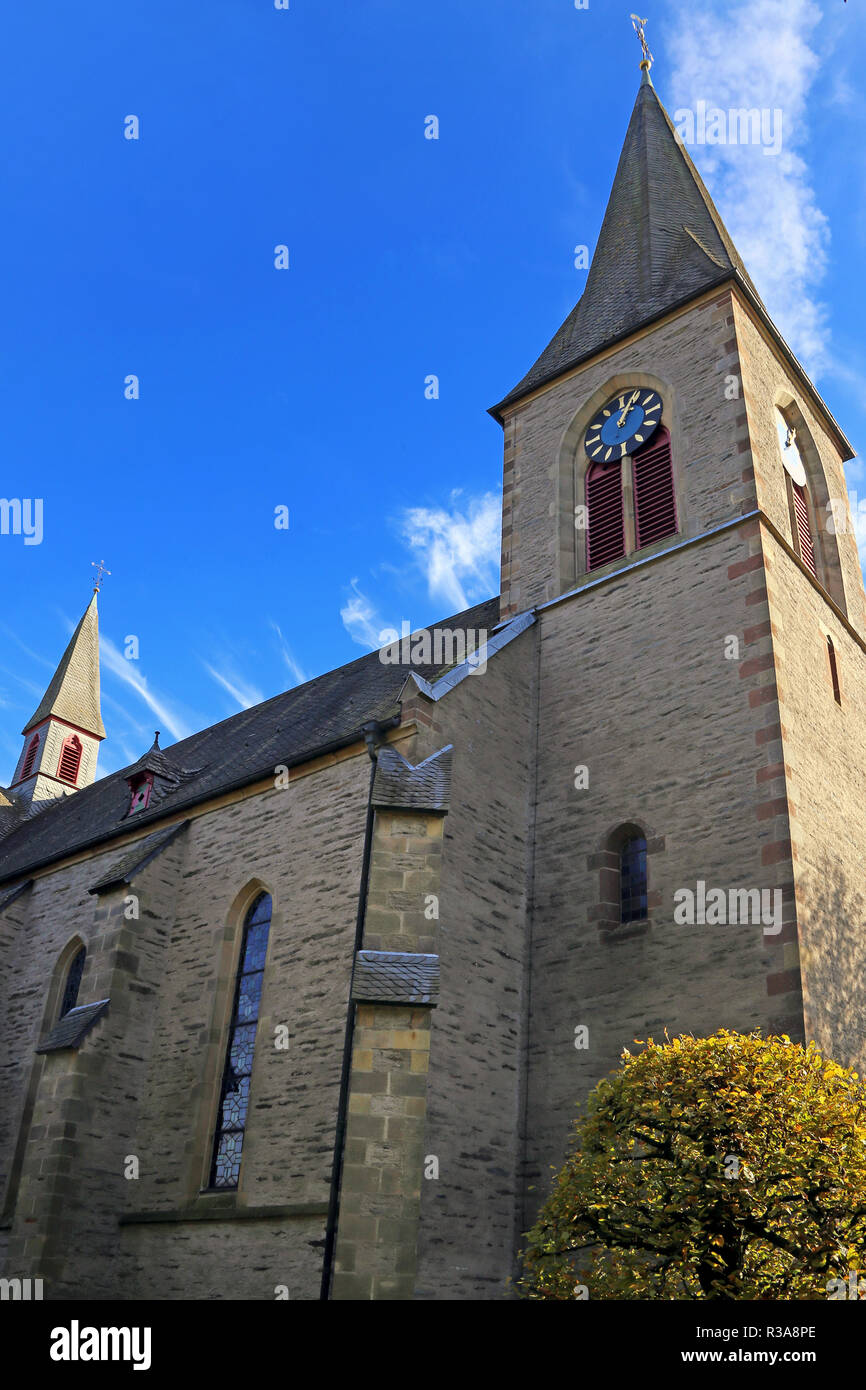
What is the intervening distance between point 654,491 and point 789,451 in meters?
2.87

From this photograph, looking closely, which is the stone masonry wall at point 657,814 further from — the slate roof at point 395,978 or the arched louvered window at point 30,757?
the arched louvered window at point 30,757

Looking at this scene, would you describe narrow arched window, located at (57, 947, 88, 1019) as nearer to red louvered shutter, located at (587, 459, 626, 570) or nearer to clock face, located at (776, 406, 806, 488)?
red louvered shutter, located at (587, 459, 626, 570)

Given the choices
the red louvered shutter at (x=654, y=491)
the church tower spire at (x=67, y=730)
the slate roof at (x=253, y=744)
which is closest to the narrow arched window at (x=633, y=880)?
the slate roof at (x=253, y=744)

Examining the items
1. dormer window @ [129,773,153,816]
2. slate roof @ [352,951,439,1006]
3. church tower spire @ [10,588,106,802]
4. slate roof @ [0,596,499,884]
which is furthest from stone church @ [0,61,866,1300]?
church tower spire @ [10,588,106,802]

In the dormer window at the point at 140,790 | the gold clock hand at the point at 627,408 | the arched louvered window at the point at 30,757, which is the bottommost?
the dormer window at the point at 140,790

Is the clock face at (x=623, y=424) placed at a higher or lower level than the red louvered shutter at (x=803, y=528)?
higher

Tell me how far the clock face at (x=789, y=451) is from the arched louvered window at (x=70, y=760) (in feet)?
82.3

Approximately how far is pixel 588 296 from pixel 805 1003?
49.9 ft

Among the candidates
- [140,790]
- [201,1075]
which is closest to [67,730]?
[140,790]

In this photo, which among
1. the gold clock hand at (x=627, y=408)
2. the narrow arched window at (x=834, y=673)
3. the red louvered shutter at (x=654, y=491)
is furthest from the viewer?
the gold clock hand at (x=627, y=408)

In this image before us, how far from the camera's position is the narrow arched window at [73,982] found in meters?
17.6

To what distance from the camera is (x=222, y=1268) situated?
473 inches
